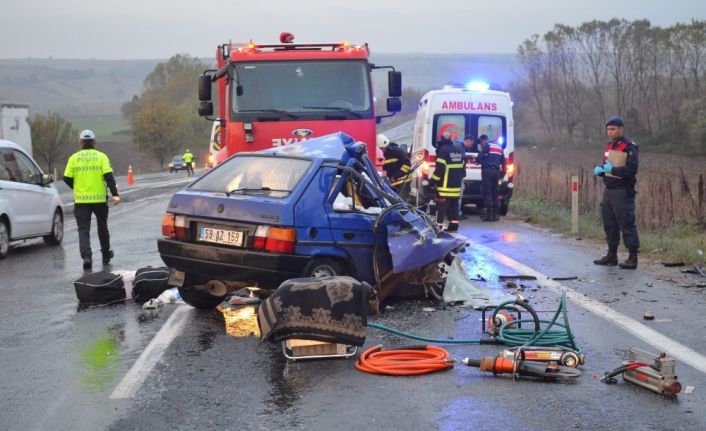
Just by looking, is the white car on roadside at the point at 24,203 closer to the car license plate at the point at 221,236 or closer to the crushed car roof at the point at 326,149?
the crushed car roof at the point at 326,149

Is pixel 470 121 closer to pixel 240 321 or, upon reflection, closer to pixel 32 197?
pixel 32 197

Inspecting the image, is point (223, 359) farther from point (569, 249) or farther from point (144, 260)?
point (569, 249)

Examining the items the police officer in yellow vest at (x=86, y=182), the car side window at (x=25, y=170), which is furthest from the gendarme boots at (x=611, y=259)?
the car side window at (x=25, y=170)

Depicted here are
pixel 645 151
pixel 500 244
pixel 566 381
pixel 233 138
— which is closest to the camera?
pixel 566 381

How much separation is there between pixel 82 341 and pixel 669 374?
4.57 m

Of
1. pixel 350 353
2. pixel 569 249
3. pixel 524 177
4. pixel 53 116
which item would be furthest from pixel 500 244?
pixel 53 116

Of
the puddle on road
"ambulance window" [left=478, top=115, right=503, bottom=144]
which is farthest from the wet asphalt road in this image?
"ambulance window" [left=478, top=115, right=503, bottom=144]

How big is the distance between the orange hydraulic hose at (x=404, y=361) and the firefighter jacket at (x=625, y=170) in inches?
214

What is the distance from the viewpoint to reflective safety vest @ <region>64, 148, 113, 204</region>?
11.5 m

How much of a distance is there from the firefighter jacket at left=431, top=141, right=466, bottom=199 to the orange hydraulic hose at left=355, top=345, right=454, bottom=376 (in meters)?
9.10

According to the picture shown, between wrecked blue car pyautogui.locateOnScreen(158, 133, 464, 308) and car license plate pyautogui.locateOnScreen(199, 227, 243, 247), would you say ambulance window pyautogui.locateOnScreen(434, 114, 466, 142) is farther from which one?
car license plate pyautogui.locateOnScreen(199, 227, 243, 247)

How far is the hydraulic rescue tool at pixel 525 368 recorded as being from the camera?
5.70 m

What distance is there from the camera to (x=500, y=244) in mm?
13820

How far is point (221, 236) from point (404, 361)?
90.4 inches
